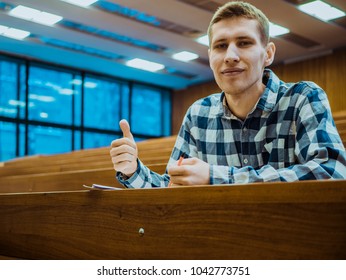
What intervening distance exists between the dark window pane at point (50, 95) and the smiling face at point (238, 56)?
262 cm

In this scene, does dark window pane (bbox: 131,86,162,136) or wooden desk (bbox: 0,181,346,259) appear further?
dark window pane (bbox: 131,86,162,136)

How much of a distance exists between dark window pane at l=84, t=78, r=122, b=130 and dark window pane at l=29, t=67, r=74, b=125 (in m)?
0.14

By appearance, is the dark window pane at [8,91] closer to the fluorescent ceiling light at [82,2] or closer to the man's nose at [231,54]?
the fluorescent ceiling light at [82,2]

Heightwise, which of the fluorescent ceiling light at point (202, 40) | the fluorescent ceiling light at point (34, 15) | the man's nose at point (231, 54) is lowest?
the man's nose at point (231, 54)

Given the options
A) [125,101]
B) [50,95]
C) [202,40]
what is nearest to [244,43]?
[202,40]

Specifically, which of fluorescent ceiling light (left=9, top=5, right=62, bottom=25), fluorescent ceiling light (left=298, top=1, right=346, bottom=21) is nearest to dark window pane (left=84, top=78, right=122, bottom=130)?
fluorescent ceiling light (left=9, top=5, right=62, bottom=25)

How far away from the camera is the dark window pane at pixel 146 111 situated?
3479 mm

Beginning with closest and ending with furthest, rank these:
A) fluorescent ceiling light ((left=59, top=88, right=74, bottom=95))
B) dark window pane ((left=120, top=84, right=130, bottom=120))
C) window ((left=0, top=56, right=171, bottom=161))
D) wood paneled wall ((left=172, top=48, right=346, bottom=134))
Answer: wood paneled wall ((left=172, top=48, right=346, bottom=134))
window ((left=0, top=56, right=171, bottom=161))
fluorescent ceiling light ((left=59, top=88, right=74, bottom=95))
dark window pane ((left=120, top=84, right=130, bottom=120))

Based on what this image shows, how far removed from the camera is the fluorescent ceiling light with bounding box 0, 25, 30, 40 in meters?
2.44

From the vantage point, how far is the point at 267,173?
1.33 ft

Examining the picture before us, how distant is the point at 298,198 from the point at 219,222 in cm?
6

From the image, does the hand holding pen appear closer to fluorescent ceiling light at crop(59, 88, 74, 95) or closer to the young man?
the young man

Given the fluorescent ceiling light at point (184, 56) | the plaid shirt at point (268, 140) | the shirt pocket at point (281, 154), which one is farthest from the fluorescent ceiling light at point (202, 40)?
the shirt pocket at point (281, 154)
